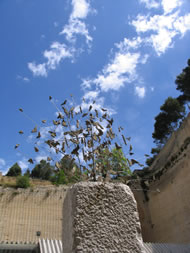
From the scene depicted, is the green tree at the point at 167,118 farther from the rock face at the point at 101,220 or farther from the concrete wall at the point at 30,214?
the rock face at the point at 101,220

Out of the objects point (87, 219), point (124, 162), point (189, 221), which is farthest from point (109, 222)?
point (189, 221)

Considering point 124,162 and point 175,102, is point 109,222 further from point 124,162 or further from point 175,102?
point 175,102

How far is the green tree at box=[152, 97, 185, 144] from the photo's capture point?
805 inches

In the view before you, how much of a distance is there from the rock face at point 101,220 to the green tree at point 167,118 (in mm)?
20400

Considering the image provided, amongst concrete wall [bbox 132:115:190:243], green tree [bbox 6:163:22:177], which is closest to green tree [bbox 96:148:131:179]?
concrete wall [bbox 132:115:190:243]

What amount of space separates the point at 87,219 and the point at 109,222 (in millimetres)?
131

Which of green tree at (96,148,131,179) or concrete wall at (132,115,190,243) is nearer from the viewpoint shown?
green tree at (96,148,131,179)

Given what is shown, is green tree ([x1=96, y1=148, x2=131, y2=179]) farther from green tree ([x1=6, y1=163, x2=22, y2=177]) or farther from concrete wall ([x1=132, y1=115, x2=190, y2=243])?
green tree ([x1=6, y1=163, x2=22, y2=177])

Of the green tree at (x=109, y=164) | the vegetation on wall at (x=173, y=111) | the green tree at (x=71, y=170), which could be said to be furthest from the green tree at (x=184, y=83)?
the green tree at (x=71, y=170)

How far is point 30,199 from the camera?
442 inches

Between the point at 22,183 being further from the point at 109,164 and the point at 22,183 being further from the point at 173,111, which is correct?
the point at 173,111

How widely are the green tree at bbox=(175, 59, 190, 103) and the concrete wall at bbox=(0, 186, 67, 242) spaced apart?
15.3m

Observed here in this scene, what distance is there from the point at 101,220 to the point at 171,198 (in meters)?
9.78

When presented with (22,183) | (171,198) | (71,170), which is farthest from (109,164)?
(22,183)
